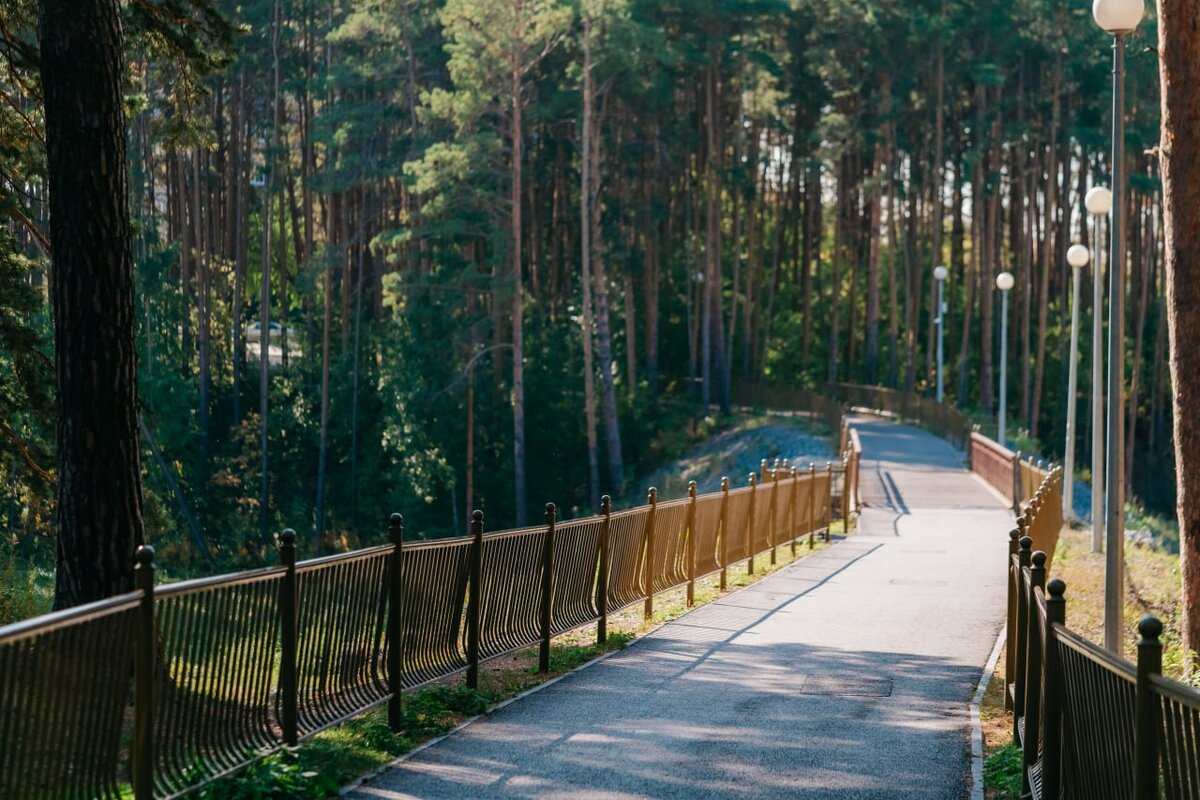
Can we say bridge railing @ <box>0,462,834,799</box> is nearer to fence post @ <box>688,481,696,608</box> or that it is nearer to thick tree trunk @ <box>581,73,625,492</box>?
fence post @ <box>688,481,696,608</box>

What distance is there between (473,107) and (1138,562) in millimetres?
26256

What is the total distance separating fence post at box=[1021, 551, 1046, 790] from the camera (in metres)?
7.75

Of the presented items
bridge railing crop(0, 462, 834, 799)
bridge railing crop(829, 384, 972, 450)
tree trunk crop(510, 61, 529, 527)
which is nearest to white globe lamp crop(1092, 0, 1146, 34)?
bridge railing crop(0, 462, 834, 799)

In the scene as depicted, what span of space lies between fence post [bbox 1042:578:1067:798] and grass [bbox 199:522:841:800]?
3.67m

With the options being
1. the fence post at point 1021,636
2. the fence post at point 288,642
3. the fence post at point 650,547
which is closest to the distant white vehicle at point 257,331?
the fence post at point 650,547

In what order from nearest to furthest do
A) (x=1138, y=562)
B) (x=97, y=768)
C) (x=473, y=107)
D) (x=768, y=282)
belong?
(x=97, y=768), (x=1138, y=562), (x=473, y=107), (x=768, y=282)

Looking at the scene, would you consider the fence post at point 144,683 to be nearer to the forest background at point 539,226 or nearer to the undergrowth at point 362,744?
the undergrowth at point 362,744

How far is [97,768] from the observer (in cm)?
623

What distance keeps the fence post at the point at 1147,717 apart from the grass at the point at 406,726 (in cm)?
424

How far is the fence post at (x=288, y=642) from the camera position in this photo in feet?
25.1

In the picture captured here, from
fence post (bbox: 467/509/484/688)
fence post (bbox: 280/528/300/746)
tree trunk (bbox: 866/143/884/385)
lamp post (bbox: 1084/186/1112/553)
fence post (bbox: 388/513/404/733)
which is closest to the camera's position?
fence post (bbox: 280/528/300/746)

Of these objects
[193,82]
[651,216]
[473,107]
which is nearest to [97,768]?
[193,82]

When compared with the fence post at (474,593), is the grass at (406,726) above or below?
below

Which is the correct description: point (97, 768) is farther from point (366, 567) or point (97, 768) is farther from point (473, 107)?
point (473, 107)
